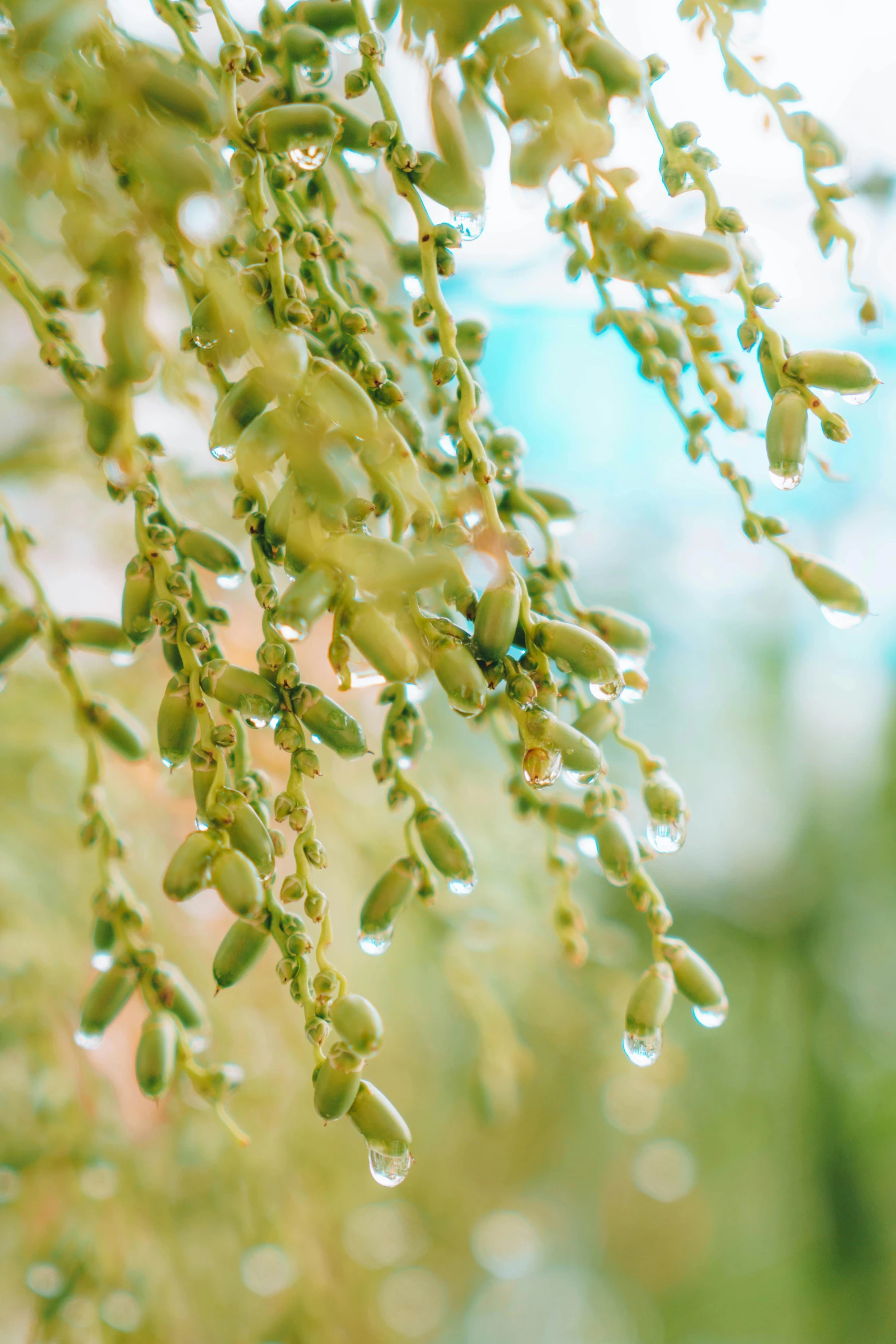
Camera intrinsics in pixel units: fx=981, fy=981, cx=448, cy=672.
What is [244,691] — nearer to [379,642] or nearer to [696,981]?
[379,642]

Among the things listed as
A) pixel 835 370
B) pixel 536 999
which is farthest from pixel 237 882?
pixel 536 999

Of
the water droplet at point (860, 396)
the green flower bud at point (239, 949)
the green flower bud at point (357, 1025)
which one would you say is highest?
the water droplet at point (860, 396)

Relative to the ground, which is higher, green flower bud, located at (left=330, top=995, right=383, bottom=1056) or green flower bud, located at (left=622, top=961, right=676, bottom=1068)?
green flower bud, located at (left=330, top=995, right=383, bottom=1056)

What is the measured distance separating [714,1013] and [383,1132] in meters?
0.12

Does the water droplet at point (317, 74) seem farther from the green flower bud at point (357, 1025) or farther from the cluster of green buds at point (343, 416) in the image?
the green flower bud at point (357, 1025)

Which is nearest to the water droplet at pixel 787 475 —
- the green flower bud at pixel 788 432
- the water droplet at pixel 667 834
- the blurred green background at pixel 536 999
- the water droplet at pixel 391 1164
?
the green flower bud at pixel 788 432

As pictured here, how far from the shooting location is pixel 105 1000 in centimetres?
35

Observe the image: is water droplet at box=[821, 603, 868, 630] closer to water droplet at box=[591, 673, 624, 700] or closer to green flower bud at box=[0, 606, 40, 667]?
water droplet at box=[591, 673, 624, 700]

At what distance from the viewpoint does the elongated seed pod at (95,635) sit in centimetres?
39

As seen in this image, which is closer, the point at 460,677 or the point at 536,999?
the point at 460,677

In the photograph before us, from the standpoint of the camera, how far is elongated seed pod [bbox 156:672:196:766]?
0.29m

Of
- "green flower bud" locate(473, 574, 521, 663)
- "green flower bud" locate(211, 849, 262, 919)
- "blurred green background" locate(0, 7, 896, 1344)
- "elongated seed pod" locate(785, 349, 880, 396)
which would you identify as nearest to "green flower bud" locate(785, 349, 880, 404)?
"elongated seed pod" locate(785, 349, 880, 396)

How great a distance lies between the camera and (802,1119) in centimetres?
217

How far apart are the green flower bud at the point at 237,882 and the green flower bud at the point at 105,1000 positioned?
10cm
